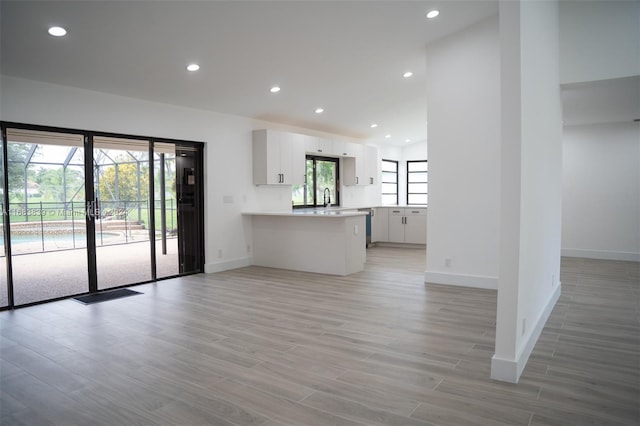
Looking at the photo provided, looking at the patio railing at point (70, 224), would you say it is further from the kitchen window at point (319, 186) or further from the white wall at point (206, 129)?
the kitchen window at point (319, 186)

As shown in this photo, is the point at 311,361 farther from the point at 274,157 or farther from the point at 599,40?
the point at 274,157

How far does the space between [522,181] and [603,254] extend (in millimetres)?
6343

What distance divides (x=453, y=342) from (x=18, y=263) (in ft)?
15.1

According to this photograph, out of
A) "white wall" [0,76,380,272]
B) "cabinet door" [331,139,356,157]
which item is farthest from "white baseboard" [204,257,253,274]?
"cabinet door" [331,139,356,157]

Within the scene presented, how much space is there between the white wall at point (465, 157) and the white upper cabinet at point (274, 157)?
276 centimetres

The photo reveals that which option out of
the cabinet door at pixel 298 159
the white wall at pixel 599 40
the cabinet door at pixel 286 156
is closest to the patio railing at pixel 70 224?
the cabinet door at pixel 286 156

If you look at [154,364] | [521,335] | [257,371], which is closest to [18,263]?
[154,364]

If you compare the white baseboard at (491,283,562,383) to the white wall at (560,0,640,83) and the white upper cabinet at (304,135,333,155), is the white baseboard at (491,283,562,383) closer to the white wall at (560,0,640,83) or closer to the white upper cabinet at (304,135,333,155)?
the white wall at (560,0,640,83)

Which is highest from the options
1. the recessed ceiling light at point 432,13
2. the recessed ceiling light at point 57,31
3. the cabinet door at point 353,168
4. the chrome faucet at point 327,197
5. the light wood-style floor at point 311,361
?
the recessed ceiling light at point 432,13

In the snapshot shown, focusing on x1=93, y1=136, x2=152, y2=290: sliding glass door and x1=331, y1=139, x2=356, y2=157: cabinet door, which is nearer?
x1=93, y1=136, x2=152, y2=290: sliding glass door

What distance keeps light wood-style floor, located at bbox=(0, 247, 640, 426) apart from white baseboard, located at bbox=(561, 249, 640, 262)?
2.77 metres

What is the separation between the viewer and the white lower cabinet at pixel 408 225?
9383 mm

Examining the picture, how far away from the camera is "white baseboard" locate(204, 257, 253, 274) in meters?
6.65

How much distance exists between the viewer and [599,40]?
4629 mm
